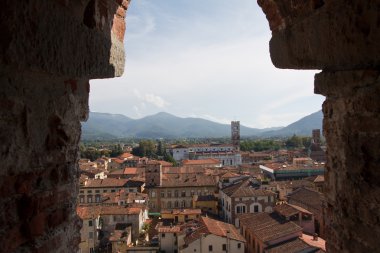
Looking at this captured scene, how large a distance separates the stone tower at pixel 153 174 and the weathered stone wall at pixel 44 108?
36404 millimetres

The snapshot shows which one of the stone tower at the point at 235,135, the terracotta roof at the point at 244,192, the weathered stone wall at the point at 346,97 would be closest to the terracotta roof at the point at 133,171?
the terracotta roof at the point at 244,192

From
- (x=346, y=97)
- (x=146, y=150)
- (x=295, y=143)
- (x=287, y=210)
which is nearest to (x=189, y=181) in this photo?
(x=287, y=210)

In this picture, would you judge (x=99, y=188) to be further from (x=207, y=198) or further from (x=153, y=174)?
(x=207, y=198)

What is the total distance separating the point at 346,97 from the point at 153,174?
3718 cm

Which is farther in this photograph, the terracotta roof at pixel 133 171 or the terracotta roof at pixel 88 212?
the terracotta roof at pixel 133 171

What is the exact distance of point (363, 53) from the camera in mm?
2055

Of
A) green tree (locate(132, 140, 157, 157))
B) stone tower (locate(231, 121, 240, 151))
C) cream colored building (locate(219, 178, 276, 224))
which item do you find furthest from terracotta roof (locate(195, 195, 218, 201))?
stone tower (locate(231, 121, 240, 151))

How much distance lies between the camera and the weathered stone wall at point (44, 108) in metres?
1.88

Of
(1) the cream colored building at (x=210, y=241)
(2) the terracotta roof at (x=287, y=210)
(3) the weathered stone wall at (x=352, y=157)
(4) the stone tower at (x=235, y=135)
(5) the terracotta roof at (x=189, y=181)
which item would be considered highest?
(4) the stone tower at (x=235, y=135)

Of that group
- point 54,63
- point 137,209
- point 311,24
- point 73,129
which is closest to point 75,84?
point 73,129

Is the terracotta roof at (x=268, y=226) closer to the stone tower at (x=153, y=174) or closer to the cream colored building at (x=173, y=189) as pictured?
the cream colored building at (x=173, y=189)

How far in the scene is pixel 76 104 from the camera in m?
2.68

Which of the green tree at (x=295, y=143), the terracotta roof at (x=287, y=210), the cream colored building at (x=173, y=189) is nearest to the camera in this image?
the terracotta roof at (x=287, y=210)

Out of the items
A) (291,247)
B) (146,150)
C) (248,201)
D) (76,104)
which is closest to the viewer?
(76,104)
